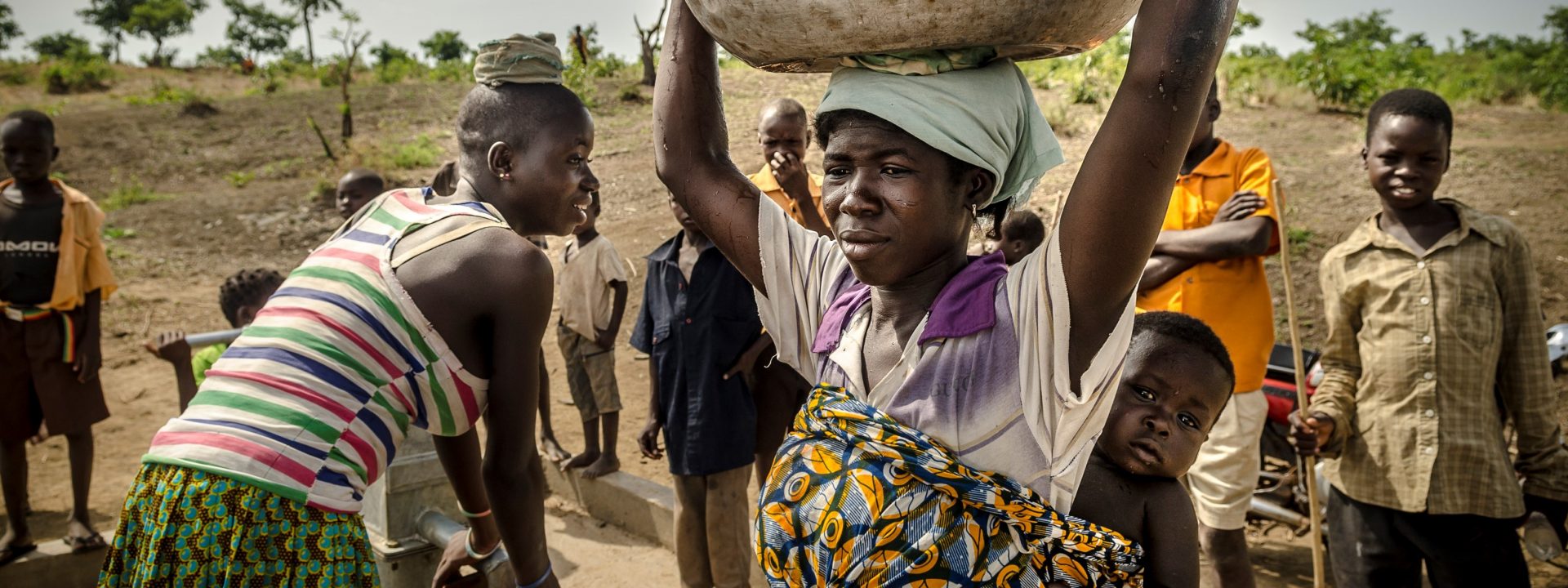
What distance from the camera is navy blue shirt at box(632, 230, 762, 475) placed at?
3.74 metres

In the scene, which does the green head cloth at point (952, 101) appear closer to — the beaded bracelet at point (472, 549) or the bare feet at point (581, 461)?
the beaded bracelet at point (472, 549)

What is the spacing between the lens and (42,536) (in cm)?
512

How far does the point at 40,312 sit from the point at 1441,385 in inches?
233

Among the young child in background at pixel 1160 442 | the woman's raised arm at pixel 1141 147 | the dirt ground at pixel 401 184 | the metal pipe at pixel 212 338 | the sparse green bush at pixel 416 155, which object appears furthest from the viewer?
the sparse green bush at pixel 416 155

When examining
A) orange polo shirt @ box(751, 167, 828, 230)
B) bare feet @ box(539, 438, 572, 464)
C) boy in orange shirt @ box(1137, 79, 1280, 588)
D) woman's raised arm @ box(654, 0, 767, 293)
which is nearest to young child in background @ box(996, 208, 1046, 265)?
boy in orange shirt @ box(1137, 79, 1280, 588)

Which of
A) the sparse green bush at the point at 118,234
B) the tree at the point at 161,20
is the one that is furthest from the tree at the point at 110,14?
the sparse green bush at the point at 118,234

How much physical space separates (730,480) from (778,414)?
46cm

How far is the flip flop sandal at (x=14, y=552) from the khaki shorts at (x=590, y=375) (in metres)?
2.47

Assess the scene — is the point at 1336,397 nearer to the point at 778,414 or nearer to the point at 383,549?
the point at 778,414

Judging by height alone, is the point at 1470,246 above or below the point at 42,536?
above

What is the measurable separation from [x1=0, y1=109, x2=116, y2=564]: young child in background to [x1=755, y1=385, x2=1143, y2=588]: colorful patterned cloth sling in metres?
4.71

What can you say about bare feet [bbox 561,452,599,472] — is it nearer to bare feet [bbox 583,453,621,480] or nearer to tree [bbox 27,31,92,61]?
bare feet [bbox 583,453,621,480]

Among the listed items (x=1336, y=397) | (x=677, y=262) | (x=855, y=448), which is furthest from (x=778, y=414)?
(x=855, y=448)

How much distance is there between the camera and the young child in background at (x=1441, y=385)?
3.00m
